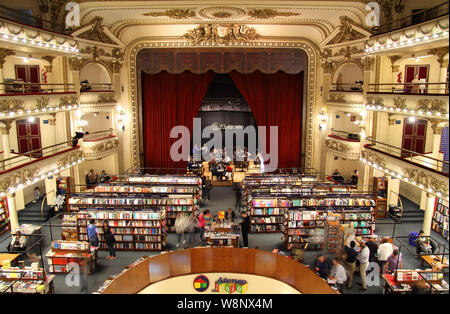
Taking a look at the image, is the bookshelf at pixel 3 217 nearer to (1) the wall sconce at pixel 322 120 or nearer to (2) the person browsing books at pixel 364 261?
(2) the person browsing books at pixel 364 261

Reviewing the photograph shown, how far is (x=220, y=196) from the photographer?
15.0 m

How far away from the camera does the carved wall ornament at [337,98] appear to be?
14422 millimetres

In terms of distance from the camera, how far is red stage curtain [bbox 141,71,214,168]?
1767 cm

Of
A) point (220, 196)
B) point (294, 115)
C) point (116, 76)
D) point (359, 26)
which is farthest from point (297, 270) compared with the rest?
point (116, 76)

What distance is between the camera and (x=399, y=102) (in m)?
10.4

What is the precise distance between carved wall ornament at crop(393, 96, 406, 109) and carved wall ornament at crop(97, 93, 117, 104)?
11.4 meters

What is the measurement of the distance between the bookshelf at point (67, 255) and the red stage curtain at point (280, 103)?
1101 cm

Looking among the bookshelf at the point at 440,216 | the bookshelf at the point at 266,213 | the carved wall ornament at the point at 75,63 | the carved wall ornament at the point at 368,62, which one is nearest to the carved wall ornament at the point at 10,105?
the carved wall ornament at the point at 75,63

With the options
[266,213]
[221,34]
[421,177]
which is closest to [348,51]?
[221,34]

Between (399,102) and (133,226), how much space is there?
8802mm

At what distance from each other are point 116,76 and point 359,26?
10740 mm

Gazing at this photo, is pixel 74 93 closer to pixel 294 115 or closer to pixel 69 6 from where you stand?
pixel 69 6

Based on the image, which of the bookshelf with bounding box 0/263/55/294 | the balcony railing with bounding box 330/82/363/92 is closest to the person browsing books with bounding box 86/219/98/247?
the bookshelf with bounding box 0/263/55/294

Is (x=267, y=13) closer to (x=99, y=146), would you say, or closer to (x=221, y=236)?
(x=99, y=146)
